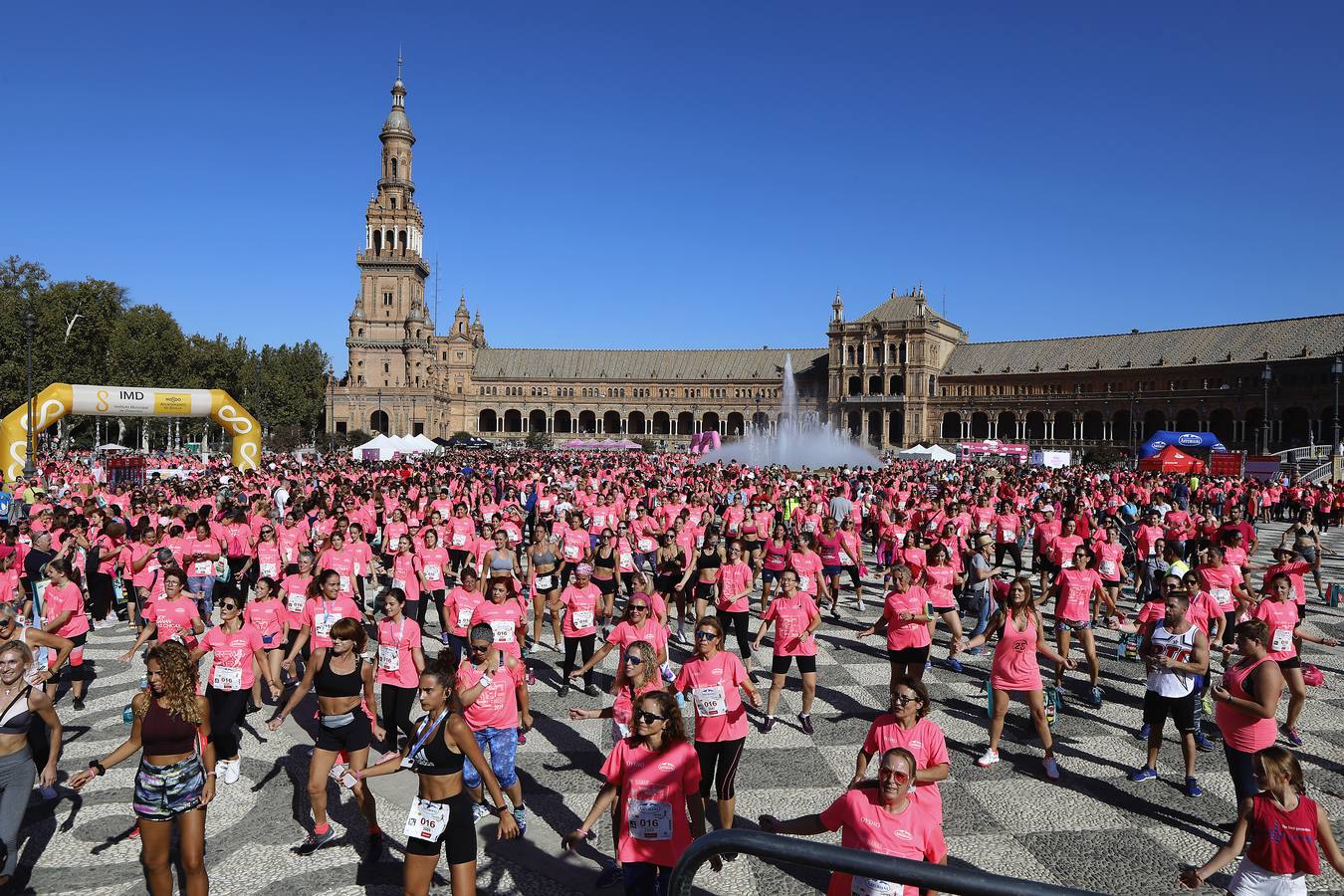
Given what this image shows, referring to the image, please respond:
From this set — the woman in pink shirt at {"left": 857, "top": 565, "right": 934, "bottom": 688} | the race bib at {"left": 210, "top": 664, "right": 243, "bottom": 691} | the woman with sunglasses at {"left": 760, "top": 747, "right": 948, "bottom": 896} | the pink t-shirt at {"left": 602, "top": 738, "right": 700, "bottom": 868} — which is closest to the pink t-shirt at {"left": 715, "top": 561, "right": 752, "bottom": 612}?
the woman in pink shirt at {"left": 857, "top": 565, "right": 934, "bottom": 688}

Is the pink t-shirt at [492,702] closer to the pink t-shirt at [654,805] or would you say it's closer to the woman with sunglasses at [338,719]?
the woman with sunglasses at [338,719]

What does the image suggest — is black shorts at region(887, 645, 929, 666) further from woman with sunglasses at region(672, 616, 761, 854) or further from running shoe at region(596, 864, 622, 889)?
running shoe at region(596, 864, 622, 889)

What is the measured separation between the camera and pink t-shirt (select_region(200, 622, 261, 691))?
723cm

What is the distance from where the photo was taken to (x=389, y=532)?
13523 millimetres

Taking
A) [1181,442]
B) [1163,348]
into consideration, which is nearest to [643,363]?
[1163,348]

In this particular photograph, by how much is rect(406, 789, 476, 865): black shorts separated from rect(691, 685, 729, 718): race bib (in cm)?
189

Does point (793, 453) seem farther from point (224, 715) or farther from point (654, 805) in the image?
point (654, 805)

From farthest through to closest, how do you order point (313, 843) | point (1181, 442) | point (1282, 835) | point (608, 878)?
point (1181, 442) < point (313, 843) < point (608, 878) < point (1282, 835)

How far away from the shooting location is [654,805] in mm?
4766

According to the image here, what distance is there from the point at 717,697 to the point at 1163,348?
→ 336ft

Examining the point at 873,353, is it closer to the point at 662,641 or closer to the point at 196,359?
the point at 196,359

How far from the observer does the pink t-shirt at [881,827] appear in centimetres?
414

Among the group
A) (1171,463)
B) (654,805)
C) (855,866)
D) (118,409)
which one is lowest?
(654,805)

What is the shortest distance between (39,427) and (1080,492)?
34.0 meters
